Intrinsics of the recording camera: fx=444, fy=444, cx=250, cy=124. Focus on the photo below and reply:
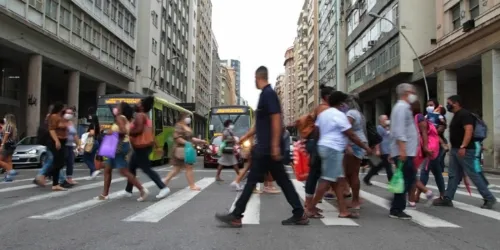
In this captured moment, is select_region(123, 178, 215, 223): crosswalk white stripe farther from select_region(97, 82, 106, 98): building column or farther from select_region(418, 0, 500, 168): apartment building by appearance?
select_region(97, 82, 106, 98): building column

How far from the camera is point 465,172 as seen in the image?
7.40m

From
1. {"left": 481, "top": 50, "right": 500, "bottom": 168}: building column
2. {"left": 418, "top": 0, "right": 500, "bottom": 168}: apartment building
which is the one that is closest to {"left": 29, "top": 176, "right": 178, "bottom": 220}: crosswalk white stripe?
{"left": 481, "top": 50, "right": 500, "bottom": 168}: building column

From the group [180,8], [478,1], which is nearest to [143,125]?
[478,1]

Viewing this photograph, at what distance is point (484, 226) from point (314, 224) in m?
2.19

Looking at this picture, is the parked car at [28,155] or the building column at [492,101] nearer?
the parked car at [28,155]

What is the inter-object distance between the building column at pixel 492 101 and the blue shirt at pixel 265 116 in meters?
18.6

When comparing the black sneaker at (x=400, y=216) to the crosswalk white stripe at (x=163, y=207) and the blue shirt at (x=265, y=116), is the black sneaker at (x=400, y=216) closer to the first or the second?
the blue shirt at (x=265, y=116)

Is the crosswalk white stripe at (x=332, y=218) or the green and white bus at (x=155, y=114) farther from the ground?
the green and white bus at (x=155, y=114)

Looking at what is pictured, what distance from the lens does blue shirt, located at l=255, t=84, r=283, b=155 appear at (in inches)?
211

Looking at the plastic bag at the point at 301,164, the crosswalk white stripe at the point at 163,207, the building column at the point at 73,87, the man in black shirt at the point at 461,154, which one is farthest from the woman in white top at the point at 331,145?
the building column at the point at 73,87

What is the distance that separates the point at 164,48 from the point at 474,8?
3573 cm

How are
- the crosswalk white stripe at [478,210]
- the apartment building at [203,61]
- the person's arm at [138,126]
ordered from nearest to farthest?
the crosswalk white stripe at [478,210] < the person's arm at [138,126] < the apartment building at [203,61]

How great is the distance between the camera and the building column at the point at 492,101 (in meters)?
20.5

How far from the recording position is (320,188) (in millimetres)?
5812
